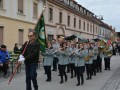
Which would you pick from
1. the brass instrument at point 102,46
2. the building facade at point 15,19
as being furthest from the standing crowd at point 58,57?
the building facade at point 15,19

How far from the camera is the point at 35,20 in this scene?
30.8 metres

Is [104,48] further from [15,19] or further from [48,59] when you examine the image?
[15,19]

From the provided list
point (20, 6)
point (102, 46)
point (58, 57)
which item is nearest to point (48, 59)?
point (58, 57)

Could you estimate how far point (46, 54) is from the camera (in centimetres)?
1345

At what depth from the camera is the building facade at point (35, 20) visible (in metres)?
25.0

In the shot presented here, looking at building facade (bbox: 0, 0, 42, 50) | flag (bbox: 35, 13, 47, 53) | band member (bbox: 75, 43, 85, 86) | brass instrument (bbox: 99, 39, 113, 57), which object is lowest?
band member (bbox: 75, 43, 85, 86)

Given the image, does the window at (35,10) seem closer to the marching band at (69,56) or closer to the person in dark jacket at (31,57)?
the marching band at (69,56)

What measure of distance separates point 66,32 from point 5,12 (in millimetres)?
17820

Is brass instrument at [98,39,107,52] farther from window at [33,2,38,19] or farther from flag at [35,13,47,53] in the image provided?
window at [33,2,38,19]

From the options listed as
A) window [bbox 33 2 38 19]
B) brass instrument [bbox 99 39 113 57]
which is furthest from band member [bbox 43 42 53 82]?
window [bbox 33 2 38 19]

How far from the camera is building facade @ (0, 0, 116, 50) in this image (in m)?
25.0

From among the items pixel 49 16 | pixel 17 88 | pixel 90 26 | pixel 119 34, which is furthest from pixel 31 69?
pixel 90 26

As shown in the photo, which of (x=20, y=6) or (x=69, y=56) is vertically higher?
(x=20, y=6)

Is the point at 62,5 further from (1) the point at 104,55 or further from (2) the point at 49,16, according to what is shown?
(1) the point at 104,55
